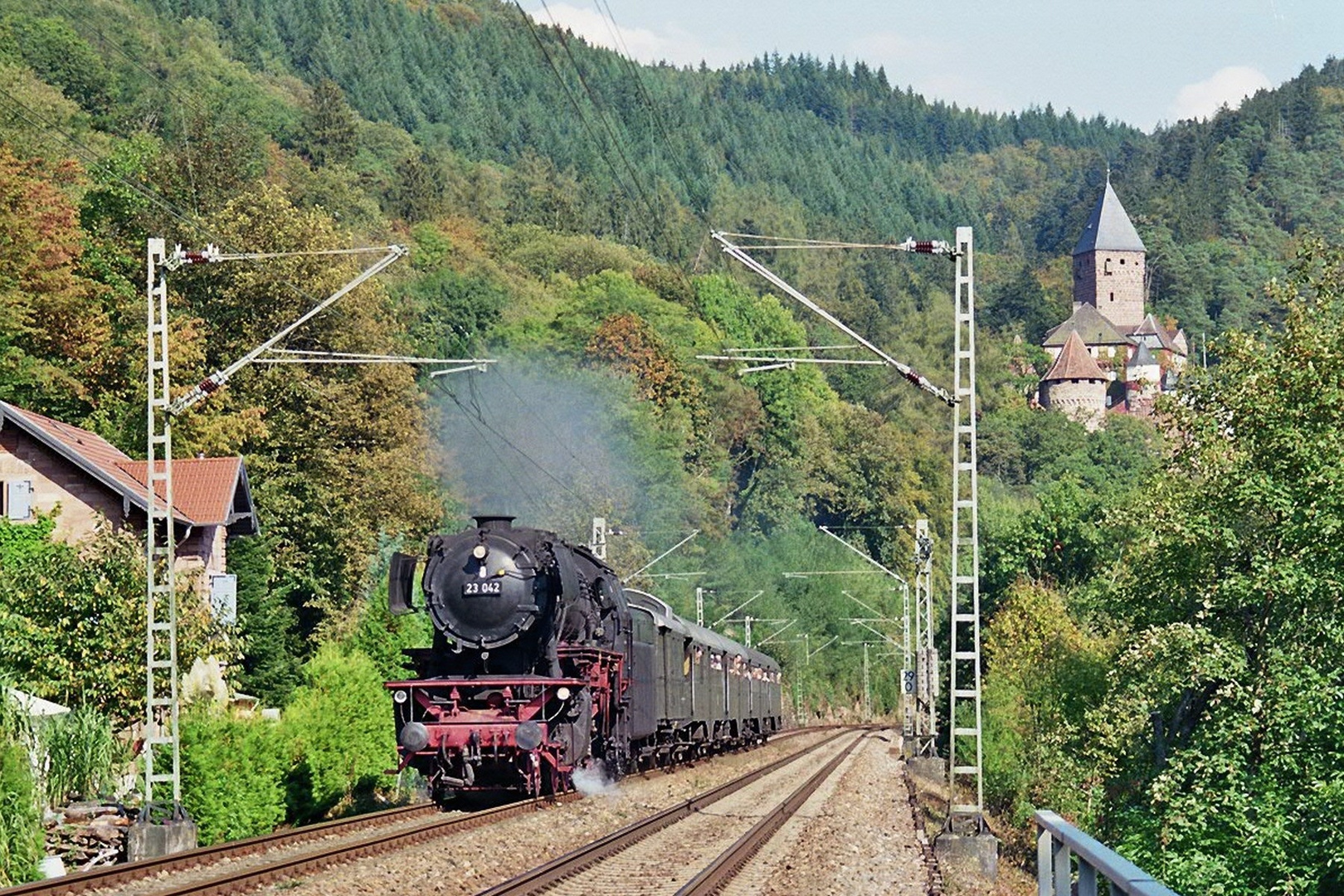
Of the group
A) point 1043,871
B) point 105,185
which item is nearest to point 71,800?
point 1043,871

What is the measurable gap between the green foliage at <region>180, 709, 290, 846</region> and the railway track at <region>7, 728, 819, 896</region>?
1600mm

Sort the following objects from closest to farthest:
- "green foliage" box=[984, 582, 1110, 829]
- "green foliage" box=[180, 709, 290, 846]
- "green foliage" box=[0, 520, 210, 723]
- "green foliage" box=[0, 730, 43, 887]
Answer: "green foliage" box=[0, 730, 43, 887] → "green foliage" box=[180, 709, 290, 846] → "green foliage" box=[0, 520, 210, 723] → "green foliage" box=[984, 582, 1110, 829]

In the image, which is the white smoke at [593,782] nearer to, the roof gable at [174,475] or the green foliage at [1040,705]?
the green foliage at [1040,705]

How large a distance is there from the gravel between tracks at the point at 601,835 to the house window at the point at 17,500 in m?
17.7

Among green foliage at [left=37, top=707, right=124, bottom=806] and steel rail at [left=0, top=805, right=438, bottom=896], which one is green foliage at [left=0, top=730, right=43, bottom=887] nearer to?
steel rail at [left=0, top=805, right=438, bottom=896]

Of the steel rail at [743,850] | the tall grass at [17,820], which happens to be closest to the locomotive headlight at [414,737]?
the steel rail at [743,850]

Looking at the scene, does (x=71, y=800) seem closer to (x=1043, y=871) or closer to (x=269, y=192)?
A: (x=1043, y=871)

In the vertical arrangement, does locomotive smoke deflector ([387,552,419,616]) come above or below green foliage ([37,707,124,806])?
above

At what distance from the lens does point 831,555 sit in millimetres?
116438

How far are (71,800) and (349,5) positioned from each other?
550 feet

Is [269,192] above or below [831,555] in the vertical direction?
above

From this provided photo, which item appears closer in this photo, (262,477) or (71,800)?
(71,800)

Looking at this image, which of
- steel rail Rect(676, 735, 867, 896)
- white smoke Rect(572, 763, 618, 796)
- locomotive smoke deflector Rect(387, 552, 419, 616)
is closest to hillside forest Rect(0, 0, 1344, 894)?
locomotive smoke deflector Rect(387, 552, 419, 616)

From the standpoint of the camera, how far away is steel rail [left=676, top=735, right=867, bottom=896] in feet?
58.1
